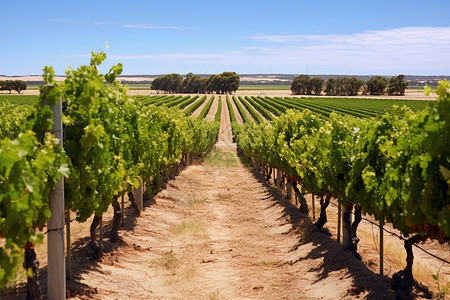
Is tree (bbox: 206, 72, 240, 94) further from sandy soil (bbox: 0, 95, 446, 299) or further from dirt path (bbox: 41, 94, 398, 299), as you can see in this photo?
sandy soil (bbox: 0, 95, 446, 299)

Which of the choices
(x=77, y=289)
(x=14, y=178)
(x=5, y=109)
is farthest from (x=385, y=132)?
(x=5, y=109)

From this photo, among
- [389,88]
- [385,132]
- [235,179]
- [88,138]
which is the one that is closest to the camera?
[88,138]

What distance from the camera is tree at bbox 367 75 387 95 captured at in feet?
502

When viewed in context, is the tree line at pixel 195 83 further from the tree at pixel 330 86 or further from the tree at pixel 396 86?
the tree at pixel 396 86

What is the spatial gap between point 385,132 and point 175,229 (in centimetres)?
843

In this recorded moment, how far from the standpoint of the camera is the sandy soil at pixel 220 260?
31.7 ft

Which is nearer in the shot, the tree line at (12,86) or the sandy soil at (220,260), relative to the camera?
the sandy soil at (220,260)

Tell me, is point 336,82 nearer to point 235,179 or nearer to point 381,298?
point 235,179

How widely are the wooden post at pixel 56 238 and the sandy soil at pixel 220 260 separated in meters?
0.86

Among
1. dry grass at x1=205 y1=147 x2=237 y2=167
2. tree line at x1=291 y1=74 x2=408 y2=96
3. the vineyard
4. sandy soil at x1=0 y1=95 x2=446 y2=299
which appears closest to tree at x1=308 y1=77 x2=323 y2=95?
tree line at x1=291 y1=74 x2=408 y2=96

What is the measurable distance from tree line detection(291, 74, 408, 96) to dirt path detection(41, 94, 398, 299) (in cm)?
14525

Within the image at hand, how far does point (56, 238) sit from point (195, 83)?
17259 centimetres

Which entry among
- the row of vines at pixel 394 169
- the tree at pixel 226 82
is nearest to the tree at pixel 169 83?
the tree at pixel 226 82

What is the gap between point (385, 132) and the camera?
10.1 m
